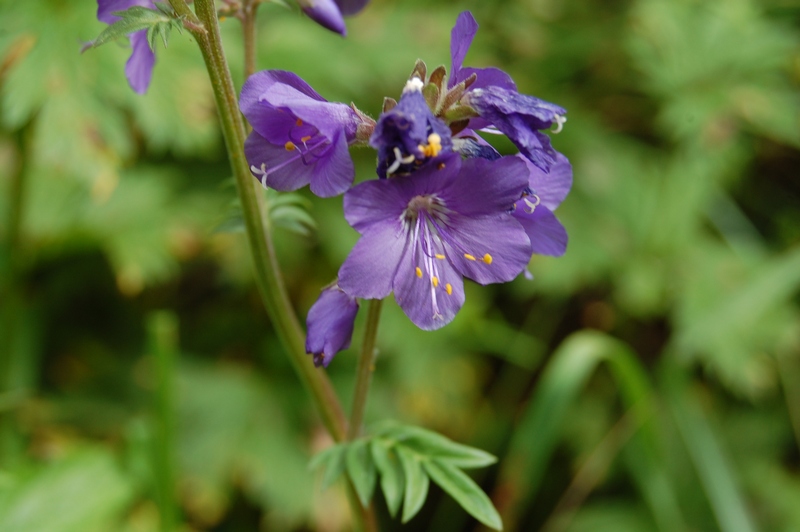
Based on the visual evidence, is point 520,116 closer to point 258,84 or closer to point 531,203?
point 531,203

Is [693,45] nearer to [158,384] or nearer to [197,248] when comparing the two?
[197,248]

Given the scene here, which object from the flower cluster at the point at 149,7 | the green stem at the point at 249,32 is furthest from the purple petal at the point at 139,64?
the green stem at the point at 249,32

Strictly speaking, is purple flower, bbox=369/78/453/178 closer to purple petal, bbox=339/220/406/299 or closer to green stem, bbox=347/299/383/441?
purple petal, bbox=339/220/406/299

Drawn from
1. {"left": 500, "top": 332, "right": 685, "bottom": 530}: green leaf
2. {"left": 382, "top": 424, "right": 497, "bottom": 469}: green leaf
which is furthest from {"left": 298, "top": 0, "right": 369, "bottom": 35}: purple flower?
{"left": 500, "top": 332, "right": 685, "bottom": 530}: green leaf

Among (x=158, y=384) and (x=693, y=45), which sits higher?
(x=693, y=45)

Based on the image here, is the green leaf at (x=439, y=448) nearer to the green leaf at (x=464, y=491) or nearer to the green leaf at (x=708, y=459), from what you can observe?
the green leaf at (x=464, y=491)

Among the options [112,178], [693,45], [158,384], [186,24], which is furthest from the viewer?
[693,45]

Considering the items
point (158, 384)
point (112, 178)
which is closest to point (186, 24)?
point (158, 384)
